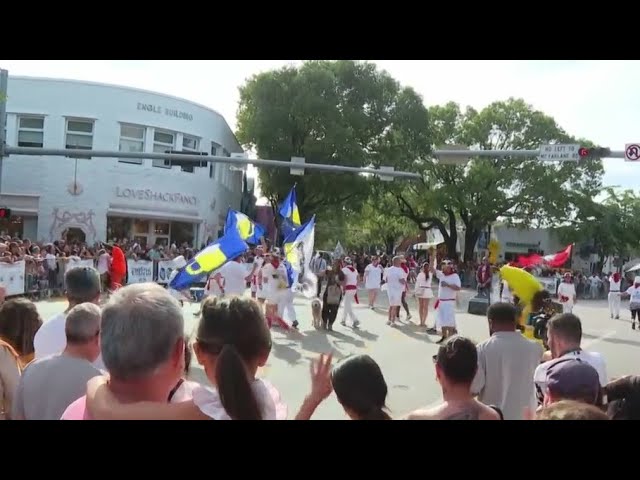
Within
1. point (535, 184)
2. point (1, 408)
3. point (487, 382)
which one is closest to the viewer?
point (1, 408)

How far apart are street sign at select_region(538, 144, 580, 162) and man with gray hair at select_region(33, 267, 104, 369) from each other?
521 inches

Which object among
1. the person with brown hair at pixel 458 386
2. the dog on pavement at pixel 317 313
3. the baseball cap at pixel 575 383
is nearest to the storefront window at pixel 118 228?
the dog on pavement at pixel 317 313

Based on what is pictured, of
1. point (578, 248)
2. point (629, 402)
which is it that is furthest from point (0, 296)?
point (578, 248)

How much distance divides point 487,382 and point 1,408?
3.20m

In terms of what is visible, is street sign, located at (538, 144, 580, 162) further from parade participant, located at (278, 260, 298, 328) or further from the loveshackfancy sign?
the loveshackfancy sign

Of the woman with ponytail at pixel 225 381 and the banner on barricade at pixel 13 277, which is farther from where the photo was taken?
the banner on barricade at pixel 13 277

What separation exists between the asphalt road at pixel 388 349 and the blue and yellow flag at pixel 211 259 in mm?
899

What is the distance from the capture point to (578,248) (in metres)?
51.5

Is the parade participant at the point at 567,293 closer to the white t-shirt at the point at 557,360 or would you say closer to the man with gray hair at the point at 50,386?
the white t-shirt at the point at 557,360

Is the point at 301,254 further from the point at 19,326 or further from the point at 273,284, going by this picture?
the point at 19,326

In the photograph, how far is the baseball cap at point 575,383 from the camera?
10.3 feet

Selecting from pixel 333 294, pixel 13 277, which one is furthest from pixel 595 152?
pixel 13 277

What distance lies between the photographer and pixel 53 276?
1917 cm
